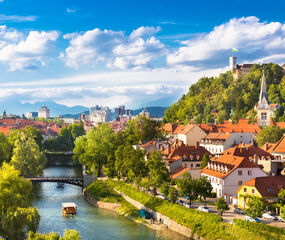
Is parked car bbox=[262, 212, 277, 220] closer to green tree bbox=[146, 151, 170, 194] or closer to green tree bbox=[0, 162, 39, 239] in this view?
green tree bbox=[146, 151, 170, 194]

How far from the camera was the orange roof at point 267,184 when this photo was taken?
4656cm

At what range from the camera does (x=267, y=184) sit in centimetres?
4775

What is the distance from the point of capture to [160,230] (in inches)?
1855

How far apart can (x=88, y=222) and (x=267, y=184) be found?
21136 millimetres

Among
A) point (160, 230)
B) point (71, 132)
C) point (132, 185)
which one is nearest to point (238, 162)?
point (160, 230)

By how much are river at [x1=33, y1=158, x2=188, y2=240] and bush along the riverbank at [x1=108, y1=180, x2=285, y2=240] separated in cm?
196

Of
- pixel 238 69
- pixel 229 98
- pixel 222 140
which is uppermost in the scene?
pixel 238 69

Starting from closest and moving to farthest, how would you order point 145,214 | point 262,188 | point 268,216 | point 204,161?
point 268,216
point 262,188
point 145,214
point 204,161

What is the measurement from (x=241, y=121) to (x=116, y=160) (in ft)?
152

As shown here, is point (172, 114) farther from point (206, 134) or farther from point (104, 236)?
point (104, 236)

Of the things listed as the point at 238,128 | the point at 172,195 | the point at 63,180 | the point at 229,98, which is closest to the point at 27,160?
the point at 63,180

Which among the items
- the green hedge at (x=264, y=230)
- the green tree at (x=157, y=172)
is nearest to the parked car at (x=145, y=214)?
the green tree at (x=157, y=172)

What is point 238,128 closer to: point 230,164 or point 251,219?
point 230,164

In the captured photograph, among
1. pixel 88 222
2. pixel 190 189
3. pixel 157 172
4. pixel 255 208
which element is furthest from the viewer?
pixel 157 172
